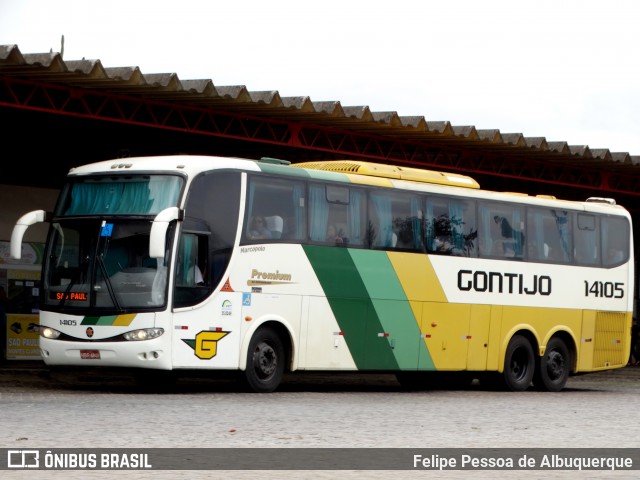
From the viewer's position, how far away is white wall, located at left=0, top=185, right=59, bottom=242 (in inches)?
1188

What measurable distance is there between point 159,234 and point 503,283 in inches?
320

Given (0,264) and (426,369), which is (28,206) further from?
(426,369)

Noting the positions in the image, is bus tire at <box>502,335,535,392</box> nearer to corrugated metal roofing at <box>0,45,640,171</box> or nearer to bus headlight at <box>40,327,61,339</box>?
corrugated metal roofing at <box>0,45,640,171</box>

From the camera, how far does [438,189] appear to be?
23578 mm

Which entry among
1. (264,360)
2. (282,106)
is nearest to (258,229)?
(264,360)

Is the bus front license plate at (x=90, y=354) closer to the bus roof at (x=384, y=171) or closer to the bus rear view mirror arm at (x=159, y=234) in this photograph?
the bus rear view mirror arm at (x=159, y=234)

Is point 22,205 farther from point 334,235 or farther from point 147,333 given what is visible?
point 147,333

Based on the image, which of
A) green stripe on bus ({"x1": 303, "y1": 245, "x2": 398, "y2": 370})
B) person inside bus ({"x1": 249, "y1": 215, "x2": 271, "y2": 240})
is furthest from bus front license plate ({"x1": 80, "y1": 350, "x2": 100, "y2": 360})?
green stripe on bus ({"x1": 303, "y1": 245, "x2": 398, "y2": 370})

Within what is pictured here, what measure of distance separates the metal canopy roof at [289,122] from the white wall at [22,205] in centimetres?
436

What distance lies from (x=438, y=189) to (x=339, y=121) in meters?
5.15

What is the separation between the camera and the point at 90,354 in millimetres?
19359

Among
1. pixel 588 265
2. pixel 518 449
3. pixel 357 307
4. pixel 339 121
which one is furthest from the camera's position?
pixel 339 121

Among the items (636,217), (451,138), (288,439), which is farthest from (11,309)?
(636,217)

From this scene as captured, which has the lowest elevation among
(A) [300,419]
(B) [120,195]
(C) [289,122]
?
(A) [300,419]
